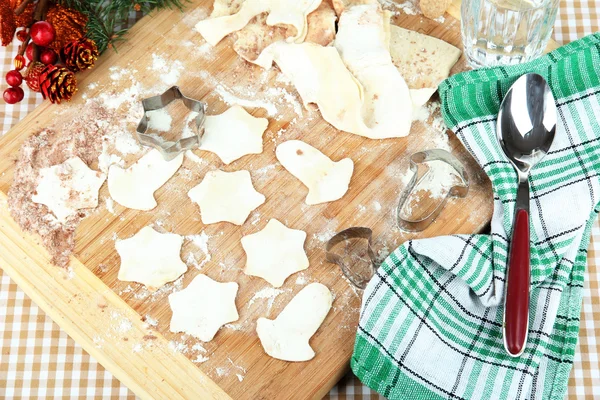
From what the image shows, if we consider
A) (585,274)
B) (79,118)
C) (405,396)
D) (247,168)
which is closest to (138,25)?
(79,118)

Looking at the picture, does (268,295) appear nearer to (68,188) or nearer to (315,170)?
(315,170)

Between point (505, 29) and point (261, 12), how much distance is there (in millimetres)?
426

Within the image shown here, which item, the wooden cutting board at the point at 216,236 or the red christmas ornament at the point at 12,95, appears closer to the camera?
the wooden cutting board at the point at 216,236

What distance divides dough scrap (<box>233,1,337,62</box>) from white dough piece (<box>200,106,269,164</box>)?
12cm

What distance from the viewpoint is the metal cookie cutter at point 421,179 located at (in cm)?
124

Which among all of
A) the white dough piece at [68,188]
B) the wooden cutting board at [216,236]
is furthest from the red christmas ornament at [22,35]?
the white dough piece at [68,188]

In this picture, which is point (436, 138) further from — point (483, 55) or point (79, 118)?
point (79, 118)

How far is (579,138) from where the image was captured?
50.4 inches

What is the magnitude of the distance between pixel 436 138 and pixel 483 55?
18 centimetres

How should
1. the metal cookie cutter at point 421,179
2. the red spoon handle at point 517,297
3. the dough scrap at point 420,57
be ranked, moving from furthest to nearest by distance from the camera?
the dough scrap at point 420,57 → the metal cookie cutter at point 421,179 → the red spoon handle at point 517,297

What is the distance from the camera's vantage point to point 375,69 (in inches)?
51.9

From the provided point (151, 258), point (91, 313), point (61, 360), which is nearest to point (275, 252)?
point (151, 258)

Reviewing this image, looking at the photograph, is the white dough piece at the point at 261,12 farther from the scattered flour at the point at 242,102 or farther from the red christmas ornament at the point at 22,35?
the red christmas ornament at the point at 22,35

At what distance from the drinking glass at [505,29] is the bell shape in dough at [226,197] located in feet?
1.50
